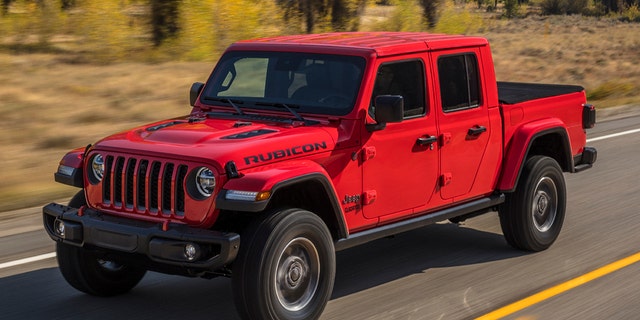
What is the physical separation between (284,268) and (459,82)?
7.69ft

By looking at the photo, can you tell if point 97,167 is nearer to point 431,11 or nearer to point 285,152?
point 285,152

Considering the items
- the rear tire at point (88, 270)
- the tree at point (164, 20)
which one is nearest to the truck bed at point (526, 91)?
the rear tire at point (88, 270)

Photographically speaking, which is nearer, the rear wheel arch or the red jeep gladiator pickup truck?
the red jeep gladiator pickup truck

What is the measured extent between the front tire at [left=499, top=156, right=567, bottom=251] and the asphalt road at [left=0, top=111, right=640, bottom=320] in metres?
0.14

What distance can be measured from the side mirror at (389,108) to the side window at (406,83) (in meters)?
0.29

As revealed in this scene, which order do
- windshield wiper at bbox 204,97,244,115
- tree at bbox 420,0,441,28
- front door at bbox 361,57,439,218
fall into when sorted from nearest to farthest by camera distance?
front door at bbox 361,57,439,218 → windshield wiper at bbox 204,97,244,115 → tree at bbox 420,0,441,28

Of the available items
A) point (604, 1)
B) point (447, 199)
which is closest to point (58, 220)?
point (447, 199)

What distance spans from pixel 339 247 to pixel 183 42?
49.9 ft

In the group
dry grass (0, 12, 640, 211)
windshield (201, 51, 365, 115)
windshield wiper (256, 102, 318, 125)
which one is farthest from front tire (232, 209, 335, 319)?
dry grass (0, 12, 640, 211)

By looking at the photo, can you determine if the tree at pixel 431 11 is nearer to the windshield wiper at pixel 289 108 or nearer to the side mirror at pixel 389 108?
the windshield wiper at pixel 289 108

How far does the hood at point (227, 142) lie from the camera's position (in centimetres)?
584

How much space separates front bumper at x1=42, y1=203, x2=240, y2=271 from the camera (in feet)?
18.3

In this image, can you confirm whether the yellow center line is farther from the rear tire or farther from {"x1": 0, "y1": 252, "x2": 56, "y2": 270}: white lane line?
{"x1": 0, "y1": 252, "x2": 56, "y2": 270}: white lane line

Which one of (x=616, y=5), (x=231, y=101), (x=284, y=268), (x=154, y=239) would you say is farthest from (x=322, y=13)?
(x=616, y=5)
